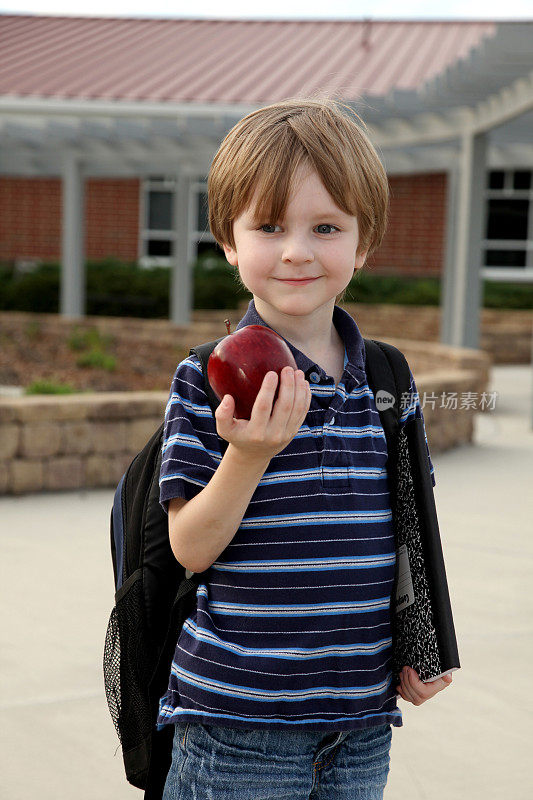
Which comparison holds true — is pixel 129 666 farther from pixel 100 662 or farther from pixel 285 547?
pixel 100 662

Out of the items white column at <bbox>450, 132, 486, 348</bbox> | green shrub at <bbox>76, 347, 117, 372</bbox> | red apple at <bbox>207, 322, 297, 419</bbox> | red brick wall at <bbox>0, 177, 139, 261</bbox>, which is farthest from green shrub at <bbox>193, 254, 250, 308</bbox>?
red apple at <bbox>207, 322, 297, 419</bbox>

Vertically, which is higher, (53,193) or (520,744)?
(53,193)

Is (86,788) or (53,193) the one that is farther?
(53,193)

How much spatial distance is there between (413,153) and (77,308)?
5.63 meters

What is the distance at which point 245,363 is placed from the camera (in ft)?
4.98

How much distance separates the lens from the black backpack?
1860 mm

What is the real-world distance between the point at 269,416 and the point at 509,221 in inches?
816

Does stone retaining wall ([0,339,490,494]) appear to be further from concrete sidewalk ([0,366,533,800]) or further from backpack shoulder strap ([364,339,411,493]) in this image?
backpack shoulder strap ([364,339,411,493])

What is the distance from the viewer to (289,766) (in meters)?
1.74

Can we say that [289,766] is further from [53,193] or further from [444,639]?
[53,193]

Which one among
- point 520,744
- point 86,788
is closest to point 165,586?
point 86,788

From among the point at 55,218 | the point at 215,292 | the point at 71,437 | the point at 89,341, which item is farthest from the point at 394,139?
the point at 55,218

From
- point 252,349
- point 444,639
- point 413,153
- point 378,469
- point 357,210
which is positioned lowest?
point 444,639

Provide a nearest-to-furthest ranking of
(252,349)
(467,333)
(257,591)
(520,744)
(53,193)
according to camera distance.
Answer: (252,349)
(257,591)
(520,744)
(467,333)
(53,193)
